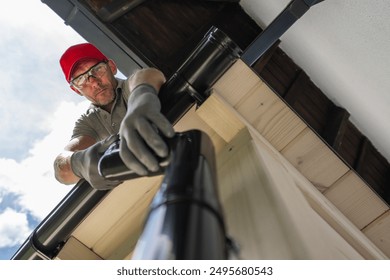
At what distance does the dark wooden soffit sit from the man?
228 millimetres

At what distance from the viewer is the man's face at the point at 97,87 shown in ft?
5.42

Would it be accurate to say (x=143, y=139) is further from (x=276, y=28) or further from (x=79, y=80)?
(x=276, y=28)

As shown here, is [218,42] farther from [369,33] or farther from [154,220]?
[369,33]

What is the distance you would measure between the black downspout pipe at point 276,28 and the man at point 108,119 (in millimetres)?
603

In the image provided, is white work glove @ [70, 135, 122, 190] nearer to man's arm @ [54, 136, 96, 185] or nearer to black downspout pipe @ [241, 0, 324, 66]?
man's arm @ [54, 136, 96, 185]

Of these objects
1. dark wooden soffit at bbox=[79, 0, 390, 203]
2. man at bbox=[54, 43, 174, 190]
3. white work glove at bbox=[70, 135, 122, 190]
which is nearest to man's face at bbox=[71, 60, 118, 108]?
man at bbox=[54, 43, 174, 190]

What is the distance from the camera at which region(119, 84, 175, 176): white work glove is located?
2.34 ft

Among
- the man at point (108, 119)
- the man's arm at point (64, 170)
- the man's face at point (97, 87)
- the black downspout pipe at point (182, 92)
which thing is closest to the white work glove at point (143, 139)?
the man at point (108, 119)

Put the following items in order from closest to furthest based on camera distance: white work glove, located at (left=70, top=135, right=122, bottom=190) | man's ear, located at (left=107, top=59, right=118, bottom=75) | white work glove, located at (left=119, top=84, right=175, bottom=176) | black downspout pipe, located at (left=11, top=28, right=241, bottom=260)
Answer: white work glove, located at (left=119, top=84, right=175, bottom=176) → white work glove, located at (left=70, top=135, right=122, bottom=190) → black downspout pipe, located at (left=11, top=28, right=241, bottom=260) → man's ear, located at (left=107, top=59, right=118, bottom=75)

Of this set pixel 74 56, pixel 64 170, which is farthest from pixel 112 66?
pixel 64 170

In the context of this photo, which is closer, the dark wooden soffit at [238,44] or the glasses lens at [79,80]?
the glasses lens at [79,80]

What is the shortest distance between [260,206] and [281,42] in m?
1.78

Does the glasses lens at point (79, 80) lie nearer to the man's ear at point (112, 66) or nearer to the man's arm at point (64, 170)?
the man's ear at point (112, 66)
